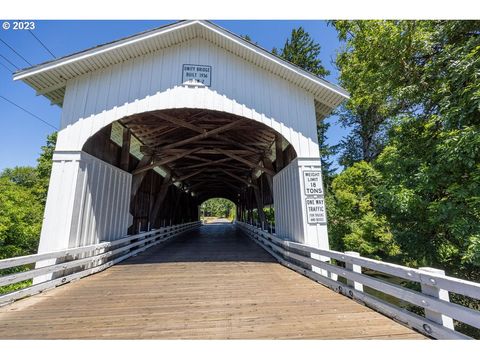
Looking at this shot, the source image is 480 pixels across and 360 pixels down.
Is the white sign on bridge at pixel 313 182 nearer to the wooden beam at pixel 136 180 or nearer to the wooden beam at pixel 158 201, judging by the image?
the wooden beam at pixel 136 180

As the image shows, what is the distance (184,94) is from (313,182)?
4.02 meters

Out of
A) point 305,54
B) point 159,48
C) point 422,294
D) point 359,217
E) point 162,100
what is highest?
point 305,54

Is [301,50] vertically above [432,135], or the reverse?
[301,50]

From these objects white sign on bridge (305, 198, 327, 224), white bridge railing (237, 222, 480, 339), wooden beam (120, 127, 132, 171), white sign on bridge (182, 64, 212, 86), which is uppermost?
white sign on bridge (182, 64, 212, 86)

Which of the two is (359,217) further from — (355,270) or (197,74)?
(197,74)

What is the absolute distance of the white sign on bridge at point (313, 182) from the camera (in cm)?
582

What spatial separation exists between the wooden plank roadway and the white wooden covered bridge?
0.02m

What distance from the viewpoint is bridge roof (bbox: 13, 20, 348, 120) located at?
5570 millimetres

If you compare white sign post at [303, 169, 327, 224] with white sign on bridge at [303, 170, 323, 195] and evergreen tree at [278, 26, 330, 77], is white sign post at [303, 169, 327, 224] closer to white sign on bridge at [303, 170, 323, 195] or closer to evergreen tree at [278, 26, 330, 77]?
white sign on bridge at [303, 170, 323, 195]

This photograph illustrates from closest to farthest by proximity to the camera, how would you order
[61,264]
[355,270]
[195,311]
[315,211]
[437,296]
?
[437,296]
[195,311]
[355,270]
[61,264]
[315,211]

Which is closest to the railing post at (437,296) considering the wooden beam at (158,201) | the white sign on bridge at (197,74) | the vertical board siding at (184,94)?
the vertical board siding at (184,94)

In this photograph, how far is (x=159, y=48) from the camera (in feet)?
20.6

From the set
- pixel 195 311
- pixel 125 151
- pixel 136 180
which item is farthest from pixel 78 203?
pixel 195 311

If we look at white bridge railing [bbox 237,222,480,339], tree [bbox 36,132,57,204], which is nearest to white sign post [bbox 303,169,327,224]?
white bridge railing [bbox 237,222,480,339]
